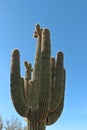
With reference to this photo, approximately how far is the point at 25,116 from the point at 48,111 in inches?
30.1

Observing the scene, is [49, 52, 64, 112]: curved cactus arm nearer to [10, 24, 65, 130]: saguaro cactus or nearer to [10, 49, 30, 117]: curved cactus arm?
[10, 24, 65, 130]: saguaro cactus

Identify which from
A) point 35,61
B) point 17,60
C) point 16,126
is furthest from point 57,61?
point 16,126

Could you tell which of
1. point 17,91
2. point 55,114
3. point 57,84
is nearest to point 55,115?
point 55,114

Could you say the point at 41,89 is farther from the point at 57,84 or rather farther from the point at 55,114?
the point at 55,114

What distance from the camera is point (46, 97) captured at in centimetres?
882

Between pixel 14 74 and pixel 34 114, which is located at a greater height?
pixel 14 74

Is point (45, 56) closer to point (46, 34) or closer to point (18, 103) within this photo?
point (46, 34)

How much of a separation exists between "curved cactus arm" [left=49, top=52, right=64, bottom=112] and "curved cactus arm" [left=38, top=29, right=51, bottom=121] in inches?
19.6

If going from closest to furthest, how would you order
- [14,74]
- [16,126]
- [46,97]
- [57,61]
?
[46,97], [14,74], [57,61], [16,126]

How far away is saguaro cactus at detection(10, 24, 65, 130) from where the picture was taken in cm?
898

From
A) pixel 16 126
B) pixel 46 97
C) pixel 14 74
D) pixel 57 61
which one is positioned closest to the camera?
pixel 46 97

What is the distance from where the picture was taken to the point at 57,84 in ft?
32.1

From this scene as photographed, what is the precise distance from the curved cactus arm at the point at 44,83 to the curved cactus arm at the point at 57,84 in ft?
1.63

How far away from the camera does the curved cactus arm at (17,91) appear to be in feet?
30.3
